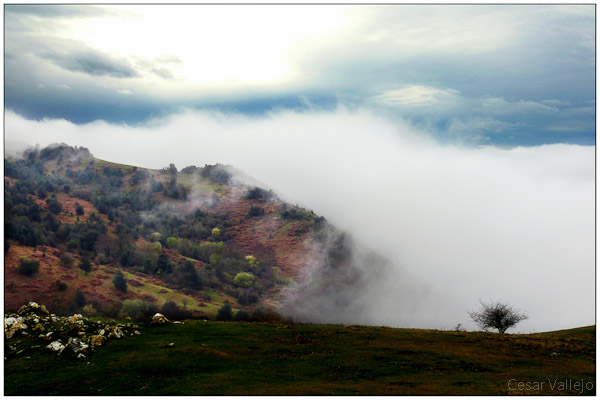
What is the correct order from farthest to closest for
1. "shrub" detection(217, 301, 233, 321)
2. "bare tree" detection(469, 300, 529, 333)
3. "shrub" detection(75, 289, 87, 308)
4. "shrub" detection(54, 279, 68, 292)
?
"shrub" detection(217, 301, 233, 321), "shrub" detection(54, 279, 68, 292), "shrub" detection(75, 289, 87, 308), "bare tree" detection(469, 300, 529, 333)

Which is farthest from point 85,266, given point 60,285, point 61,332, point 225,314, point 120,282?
point 61,332

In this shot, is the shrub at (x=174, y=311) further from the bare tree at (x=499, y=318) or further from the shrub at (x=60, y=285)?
the bare tree at (x=499, y=318)

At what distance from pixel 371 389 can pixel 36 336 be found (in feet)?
146

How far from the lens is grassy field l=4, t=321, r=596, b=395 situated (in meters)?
42.7

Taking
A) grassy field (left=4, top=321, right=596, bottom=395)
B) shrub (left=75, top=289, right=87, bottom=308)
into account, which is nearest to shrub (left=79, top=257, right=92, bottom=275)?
shrub (left=75, top=289, right=87, bottom=308)

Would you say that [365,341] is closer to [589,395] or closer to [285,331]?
[285,331]

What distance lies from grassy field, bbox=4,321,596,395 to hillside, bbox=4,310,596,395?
111 millimetres

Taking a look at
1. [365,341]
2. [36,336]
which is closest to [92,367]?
[36,336]

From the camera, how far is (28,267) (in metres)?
172

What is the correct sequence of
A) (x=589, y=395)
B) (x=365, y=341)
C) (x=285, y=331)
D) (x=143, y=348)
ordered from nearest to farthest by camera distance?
(x=589, y=395), (x=143, y=348), (x=365, y=341), (x=285, y=331)

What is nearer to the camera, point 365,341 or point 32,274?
point 365,341

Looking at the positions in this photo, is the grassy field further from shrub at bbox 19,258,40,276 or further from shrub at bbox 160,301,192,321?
shrub at bbox 19,258,40,276

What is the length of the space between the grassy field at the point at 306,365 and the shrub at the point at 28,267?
135259 mm

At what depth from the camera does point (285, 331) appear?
67.1 m
